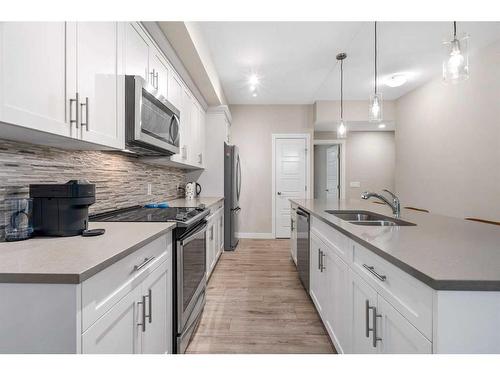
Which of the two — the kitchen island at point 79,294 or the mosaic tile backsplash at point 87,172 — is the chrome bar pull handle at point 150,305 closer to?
the kitchen island at point 79,294

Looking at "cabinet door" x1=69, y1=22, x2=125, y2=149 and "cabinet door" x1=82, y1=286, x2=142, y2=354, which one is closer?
"cabinet door" x1=82, y1=286, x2=142, y2=354

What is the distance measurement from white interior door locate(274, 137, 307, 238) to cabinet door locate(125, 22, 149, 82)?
3.63m

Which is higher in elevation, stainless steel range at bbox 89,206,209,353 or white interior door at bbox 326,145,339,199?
white interior door at bbox 326,145,339,199

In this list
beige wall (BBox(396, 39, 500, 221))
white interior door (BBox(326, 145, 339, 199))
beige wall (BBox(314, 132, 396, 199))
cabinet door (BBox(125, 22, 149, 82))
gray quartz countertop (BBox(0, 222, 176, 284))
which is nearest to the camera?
gray quartz countertop (BBox(0, 222, 176, 284))

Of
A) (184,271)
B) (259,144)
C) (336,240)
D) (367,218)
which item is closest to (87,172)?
(184,271)

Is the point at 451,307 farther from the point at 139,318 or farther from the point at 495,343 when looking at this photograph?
the point at 139,318

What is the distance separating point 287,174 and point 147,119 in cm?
382

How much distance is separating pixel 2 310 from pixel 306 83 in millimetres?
4288

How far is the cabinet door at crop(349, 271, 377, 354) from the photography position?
1128 mm

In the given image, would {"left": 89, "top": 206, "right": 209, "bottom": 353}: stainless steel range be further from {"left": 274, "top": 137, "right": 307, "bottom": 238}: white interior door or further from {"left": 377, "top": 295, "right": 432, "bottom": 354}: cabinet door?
{"left": 274, "top": 137, "right": 307, "bottom": 238}: white interior door

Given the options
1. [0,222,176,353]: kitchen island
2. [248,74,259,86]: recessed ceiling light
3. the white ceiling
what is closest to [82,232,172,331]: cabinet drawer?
[0,222,176,353]: kitchen island

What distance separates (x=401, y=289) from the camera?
2.98 feet

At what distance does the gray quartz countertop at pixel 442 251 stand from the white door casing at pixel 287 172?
3.73 meters
